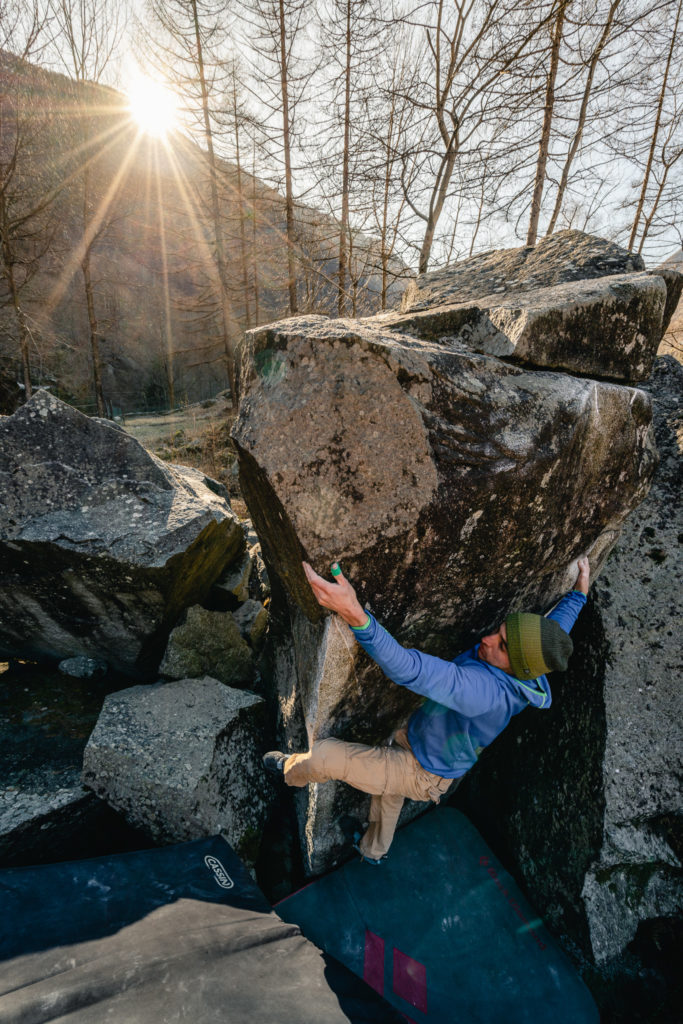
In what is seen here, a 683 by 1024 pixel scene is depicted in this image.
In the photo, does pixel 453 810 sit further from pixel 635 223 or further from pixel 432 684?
pixel 635 223

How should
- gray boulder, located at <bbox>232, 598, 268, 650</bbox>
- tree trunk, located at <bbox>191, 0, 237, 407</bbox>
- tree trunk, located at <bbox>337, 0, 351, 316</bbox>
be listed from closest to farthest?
gray boulder, located at <bbox>232, 598, 268, 650</bbox>
tree trunk, located at <bbox>337, 0, 351, 316</bbox>
tree trunk, located at <bbox>191, 0, 237, 407</bbox>

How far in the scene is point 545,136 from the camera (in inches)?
305

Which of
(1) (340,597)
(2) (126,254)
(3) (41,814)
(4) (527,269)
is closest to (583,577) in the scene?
(1) (340,597)

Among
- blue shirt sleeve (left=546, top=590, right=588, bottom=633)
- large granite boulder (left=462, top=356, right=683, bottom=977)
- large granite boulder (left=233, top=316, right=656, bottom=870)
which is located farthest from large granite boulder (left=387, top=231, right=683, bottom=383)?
blue shirt sleeve (left=546, top=590, right=588, bottom=633)

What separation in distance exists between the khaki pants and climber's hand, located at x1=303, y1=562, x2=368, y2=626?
2.56 feet

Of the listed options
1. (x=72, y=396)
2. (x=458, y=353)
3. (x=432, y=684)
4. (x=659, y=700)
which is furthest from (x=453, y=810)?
(x=72, y=396)

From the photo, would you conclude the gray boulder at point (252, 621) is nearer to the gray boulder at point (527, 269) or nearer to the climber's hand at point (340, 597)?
the climber's hand at point (340, 597)

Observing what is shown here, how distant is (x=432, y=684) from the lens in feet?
6.12

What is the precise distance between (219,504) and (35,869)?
2.21 m

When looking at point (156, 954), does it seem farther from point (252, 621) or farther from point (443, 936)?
point (252, 621)

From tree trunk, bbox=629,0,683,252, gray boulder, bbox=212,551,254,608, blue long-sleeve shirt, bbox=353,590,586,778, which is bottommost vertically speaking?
gray boulder, bbox=212,551,254,608

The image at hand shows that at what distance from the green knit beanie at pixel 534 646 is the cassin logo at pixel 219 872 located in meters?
1.55

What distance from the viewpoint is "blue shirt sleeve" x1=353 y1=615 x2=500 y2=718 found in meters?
1.82

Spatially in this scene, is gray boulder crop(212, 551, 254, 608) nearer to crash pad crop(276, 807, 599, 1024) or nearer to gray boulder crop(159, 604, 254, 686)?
gray boulder crop(159, 604, 254, 686)
